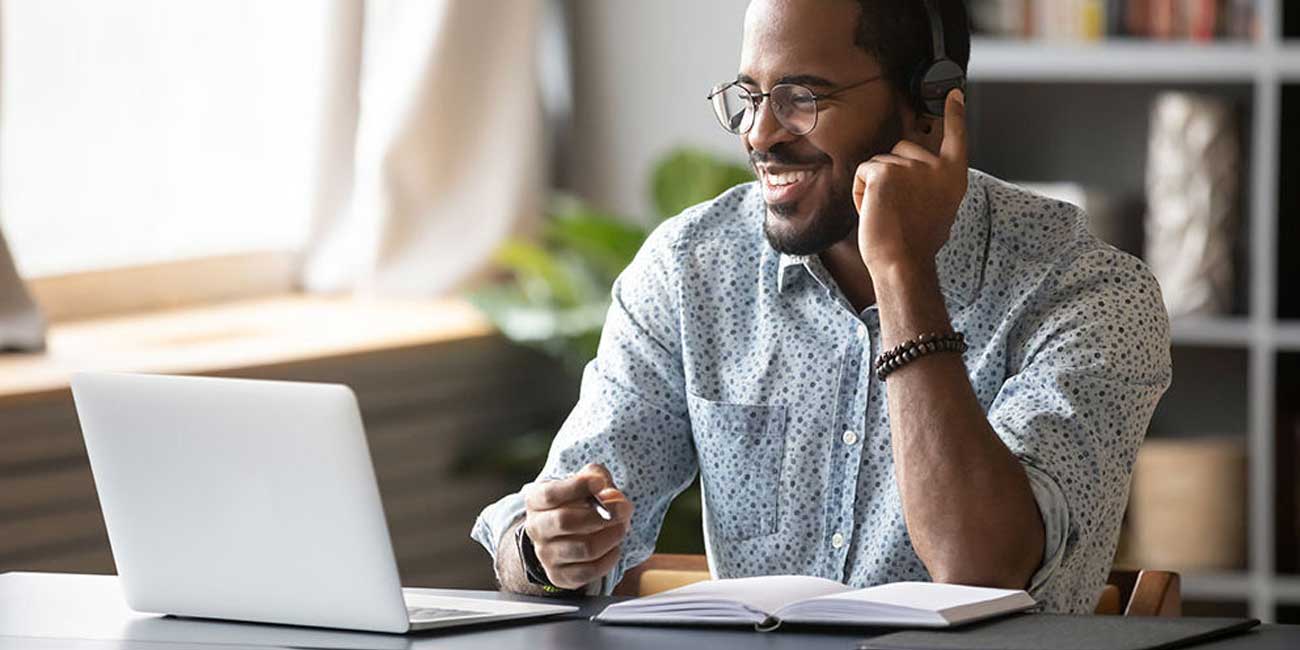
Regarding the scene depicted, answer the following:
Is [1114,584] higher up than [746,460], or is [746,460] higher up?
[746,460]

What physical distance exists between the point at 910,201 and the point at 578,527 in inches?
18.1

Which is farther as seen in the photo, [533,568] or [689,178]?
[689,178]

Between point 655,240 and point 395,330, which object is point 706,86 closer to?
point 395,330

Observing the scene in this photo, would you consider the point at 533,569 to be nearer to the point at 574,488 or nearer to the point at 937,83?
the point at 574,488

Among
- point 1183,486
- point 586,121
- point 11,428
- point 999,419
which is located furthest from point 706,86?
point 999,419

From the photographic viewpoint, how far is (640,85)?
13.3 ft

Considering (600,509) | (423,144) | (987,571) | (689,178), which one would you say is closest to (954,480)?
(987,571)

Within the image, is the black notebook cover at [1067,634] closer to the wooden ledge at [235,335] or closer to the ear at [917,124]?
the ear at [917,124]

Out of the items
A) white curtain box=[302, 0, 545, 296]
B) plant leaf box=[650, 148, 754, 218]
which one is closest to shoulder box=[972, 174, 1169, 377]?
plant leaf box=[650, 148, 754, 218]

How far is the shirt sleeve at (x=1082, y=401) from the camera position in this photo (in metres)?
1.80

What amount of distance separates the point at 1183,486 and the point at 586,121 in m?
1.40

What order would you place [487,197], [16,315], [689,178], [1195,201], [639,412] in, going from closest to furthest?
[639,412] < [16,315] < [1195,201] < [689,178] < [487,197]

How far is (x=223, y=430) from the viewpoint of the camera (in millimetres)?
1550

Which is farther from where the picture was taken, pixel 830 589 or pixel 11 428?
pixel 11 428
